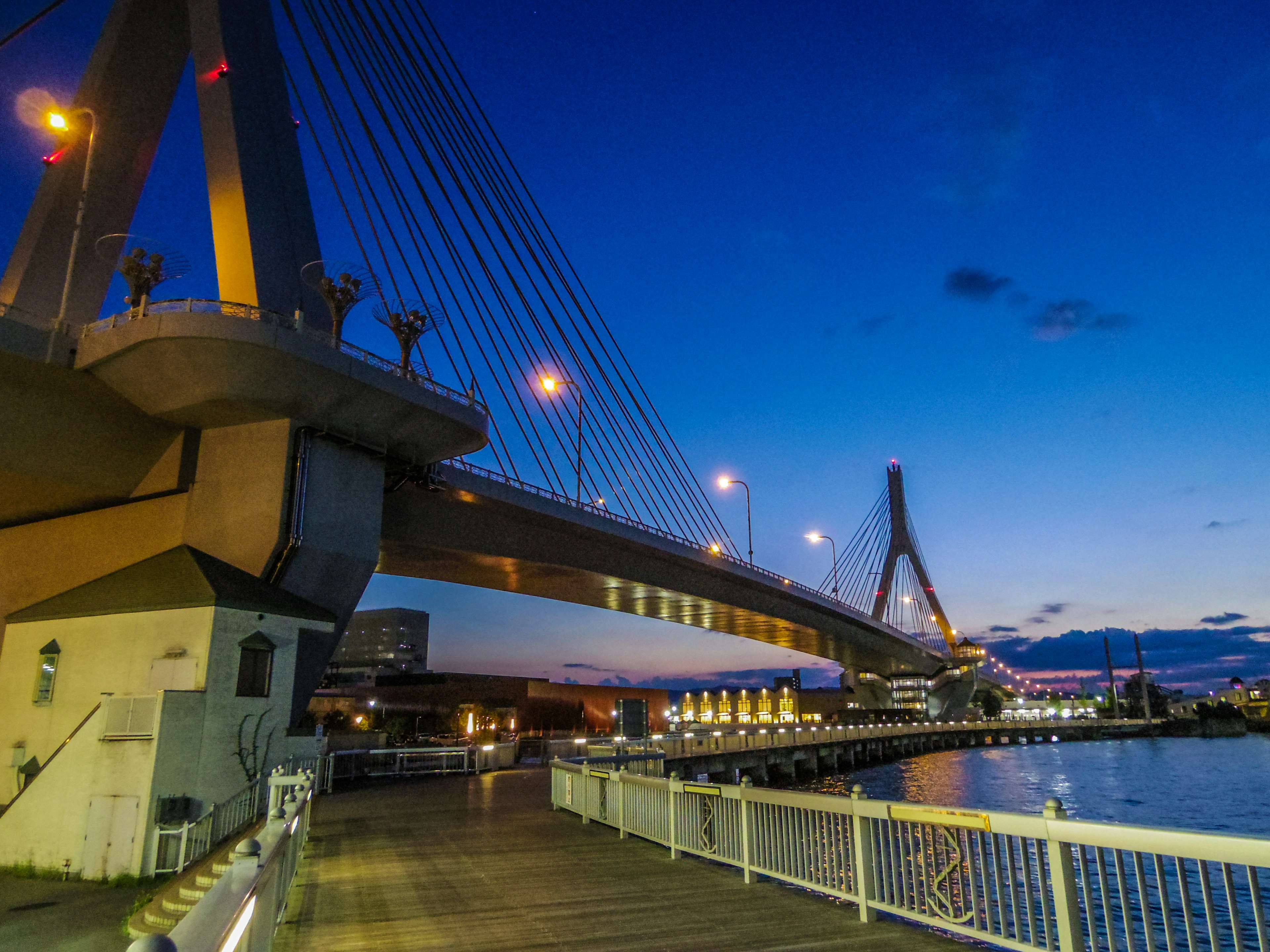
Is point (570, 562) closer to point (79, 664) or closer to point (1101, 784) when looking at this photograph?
point (79, 664)

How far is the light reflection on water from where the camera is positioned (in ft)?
127

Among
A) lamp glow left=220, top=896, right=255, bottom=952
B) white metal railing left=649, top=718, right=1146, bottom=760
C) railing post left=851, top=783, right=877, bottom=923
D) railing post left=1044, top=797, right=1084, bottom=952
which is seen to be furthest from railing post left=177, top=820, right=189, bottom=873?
railing post left=1044, top=797, right=1084, bottom=952

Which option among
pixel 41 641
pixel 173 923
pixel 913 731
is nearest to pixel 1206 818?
pixel 173 923

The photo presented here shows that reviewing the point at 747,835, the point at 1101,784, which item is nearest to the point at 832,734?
the point at 1101,784

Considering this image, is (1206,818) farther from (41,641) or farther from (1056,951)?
(41,641)

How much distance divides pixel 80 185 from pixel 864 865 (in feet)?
117

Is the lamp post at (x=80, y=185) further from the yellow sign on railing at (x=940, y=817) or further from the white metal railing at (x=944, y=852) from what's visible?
the yellow sign on railing at (x=940, y=817)

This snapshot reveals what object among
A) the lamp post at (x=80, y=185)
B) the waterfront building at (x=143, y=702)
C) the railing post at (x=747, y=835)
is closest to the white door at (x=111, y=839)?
the waterfront building at (x=143, y=702)

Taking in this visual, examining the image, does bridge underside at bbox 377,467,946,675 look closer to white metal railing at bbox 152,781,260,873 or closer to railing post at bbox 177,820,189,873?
white metal railing at bbox 152,781,260,873

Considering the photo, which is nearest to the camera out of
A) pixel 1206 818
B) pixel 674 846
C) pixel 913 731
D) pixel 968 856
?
pixel 968 856

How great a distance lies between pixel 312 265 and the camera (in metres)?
29.6

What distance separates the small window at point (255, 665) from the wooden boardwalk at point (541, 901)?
7644 millimetres

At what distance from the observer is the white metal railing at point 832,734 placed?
41375 mm

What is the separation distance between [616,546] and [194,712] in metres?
Answer: 29.8
